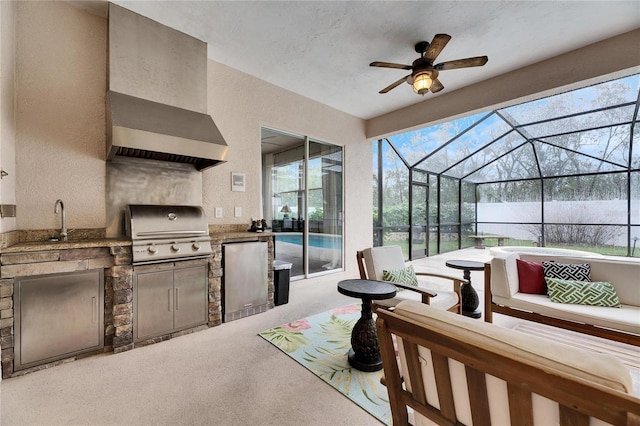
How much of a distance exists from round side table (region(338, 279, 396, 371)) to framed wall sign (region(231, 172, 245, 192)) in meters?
2.20

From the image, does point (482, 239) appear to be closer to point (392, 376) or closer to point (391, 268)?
point (391, 268)

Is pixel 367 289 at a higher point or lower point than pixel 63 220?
lower

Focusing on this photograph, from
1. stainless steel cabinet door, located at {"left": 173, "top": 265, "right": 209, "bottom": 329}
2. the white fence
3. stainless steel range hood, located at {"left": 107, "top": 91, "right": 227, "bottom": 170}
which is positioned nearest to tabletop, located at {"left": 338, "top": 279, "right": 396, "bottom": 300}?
stainless steel cabinet door, located at {"left": 173, "top": 265, "right": 209, "bottom": 329}

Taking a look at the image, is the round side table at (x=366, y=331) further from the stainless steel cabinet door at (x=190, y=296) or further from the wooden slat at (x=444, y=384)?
the stainless steel cabinet door at (x=190, y=296)

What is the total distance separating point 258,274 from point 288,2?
296 centimetres

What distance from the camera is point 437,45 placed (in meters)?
2.66

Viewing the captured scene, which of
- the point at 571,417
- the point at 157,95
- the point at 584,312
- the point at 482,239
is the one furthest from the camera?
the point at 482,239

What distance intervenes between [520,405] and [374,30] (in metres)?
3.43

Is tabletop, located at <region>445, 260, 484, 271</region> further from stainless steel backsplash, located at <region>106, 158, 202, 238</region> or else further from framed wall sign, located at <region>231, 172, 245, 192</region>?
stainless steel backsplash, located at <region>106, 158, 202, 238</region>

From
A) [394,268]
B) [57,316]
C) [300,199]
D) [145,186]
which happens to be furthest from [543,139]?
[57,316]

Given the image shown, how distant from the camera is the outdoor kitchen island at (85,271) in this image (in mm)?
2041

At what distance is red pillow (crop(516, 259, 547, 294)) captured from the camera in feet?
9.40

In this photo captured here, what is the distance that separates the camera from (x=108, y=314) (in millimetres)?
2453

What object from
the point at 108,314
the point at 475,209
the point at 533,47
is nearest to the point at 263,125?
the point at 108,314
